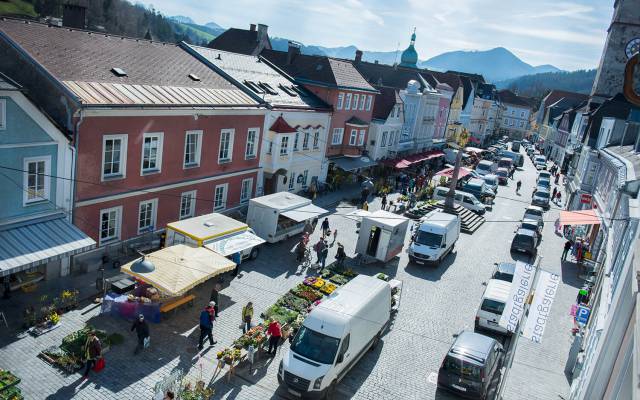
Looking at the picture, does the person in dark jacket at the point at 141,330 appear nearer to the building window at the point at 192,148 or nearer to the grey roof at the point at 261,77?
the building window at the point at 192,148

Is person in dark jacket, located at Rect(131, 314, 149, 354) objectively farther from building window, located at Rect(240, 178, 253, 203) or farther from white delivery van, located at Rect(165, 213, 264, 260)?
building window, located at Rect(240, 178, 253, 203)

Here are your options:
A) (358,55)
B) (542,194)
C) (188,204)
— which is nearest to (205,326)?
(188,204)

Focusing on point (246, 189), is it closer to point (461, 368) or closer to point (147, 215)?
point (147, 215)

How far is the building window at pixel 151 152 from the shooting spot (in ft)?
75.5

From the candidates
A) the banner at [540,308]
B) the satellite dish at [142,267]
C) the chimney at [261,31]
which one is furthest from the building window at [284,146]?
the chimney at [261,31]

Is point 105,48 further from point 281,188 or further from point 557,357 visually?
point 557,357

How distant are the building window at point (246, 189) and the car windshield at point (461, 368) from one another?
61.6 ft

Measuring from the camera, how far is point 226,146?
1127 inches

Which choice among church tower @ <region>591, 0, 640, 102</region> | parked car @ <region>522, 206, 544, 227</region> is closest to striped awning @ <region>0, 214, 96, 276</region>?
parked car @ <region>522, 206, 544, 227</region>

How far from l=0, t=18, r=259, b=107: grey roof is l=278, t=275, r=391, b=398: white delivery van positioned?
12.6 metres

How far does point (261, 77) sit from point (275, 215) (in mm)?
12686

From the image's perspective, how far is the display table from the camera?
1770cm

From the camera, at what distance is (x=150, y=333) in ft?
56.6

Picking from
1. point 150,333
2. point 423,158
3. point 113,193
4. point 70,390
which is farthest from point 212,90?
point 423,158
